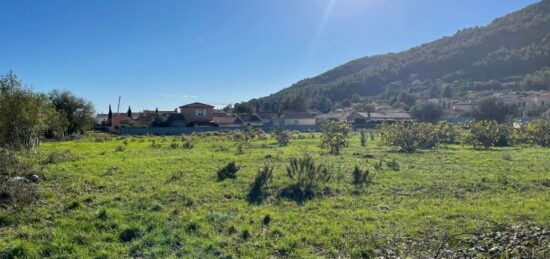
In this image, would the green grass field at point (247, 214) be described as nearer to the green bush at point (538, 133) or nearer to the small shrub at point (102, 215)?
the small shrub at point (102, 215)

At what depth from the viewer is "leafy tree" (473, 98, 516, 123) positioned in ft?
167

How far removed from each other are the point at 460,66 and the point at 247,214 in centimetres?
14287

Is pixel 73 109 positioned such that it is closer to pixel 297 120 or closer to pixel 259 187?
pixel 259 187

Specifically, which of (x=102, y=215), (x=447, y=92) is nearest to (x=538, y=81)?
(x=447, y=92)

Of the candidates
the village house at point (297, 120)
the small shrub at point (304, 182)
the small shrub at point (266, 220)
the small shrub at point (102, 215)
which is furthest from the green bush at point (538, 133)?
the village house at point (297, 120)

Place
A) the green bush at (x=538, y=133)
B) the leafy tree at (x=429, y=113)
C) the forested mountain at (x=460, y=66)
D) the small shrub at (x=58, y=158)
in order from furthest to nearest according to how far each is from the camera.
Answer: the forested mountain at (x=460, y=66)
the leafy tree at (x=429, y=113)
the green bush at (x=538, y=133)
the small shrub at (x=58, y=158)

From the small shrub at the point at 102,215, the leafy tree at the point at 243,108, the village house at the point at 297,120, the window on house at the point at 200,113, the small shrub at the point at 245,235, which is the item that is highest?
the leafy tree at the point at 243,108

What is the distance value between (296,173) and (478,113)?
5117 cm

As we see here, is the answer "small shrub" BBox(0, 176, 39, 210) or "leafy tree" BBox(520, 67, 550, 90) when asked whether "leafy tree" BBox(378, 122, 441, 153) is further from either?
"leafy tree" BBox(520, 67, 550, 90)

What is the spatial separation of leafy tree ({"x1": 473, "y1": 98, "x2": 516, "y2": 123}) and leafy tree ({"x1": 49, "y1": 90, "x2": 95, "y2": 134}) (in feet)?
173

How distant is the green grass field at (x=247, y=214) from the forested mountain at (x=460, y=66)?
9221 cm

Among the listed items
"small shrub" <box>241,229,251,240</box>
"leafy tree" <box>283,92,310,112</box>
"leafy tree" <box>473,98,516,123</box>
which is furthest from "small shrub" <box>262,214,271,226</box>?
"leafy tree" <box>283,92,310,112</box>

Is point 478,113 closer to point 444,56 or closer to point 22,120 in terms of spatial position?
point 22,120

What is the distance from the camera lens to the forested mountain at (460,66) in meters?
108
